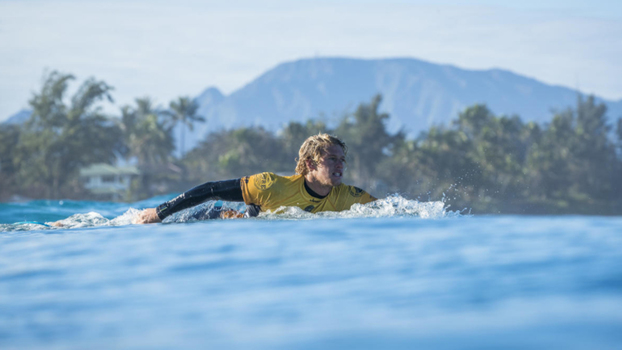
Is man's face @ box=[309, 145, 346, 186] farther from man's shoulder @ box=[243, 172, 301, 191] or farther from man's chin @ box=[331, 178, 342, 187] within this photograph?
man's shoulder @ box=[243, 172, 301, 191]

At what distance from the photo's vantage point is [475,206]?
5250cm

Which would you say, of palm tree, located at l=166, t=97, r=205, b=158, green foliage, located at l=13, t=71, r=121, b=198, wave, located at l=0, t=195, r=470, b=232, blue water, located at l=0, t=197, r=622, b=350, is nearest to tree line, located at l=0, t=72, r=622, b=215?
green foliage, located at l=13, t=71, r=121, b=198

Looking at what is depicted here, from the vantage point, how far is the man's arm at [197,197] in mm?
6184

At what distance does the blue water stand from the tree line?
46.9 meters

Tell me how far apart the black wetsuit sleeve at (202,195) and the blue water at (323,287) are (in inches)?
30.4

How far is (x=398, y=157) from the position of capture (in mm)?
56688

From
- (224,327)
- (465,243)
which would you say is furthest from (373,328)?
(465,243)

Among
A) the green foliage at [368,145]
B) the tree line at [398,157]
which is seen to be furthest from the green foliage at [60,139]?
the green foliage at [368,145]

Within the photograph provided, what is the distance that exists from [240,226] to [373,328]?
272 centimetres

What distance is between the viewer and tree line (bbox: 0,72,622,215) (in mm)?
54250

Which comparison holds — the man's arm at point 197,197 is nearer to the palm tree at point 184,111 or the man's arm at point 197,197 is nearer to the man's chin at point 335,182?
the man's chin at point 335,182

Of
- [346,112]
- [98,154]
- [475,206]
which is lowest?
[475,206]

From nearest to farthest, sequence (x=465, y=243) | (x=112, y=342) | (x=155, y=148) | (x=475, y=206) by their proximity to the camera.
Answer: (x=112, y=342), (x=465, y=243), (x=475, y=206), (x=155, y=148)

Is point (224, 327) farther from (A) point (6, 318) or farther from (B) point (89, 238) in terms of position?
(B) point (89, 238)
